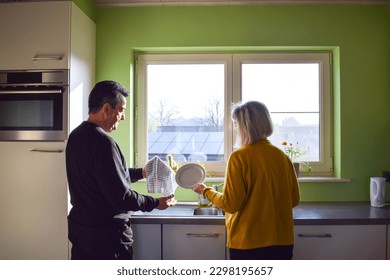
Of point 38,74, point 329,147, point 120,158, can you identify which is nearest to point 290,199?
point 120,158

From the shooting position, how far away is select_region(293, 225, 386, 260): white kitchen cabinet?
5.96 feet

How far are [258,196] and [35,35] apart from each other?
1505 mm

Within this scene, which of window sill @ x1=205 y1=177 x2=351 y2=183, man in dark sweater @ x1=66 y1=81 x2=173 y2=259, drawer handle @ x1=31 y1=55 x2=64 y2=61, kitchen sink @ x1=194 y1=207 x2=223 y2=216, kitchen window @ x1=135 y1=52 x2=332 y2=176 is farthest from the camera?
kitchen window @ x1=135 y1=52 x2=332 y2=176

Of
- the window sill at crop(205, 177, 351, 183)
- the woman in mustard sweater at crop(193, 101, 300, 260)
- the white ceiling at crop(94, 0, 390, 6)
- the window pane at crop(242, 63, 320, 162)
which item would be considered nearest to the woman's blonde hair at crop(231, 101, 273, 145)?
the woman in mustard sweater at crop(193, 101, 300, 260)

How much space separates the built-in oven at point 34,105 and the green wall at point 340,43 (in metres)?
0.51

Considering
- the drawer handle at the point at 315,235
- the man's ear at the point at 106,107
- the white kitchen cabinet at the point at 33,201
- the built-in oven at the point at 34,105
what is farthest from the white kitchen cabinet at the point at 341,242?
the built-in oven at the point at 34,105

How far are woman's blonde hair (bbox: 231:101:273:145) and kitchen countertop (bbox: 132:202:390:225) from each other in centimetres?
54

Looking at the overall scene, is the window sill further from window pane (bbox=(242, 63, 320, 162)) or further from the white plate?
the white plate

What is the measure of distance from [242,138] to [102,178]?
60 centimetres

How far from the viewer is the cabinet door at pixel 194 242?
1.82 m

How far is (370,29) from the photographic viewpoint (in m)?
2.34

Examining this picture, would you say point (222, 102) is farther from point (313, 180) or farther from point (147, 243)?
point (147, 243)

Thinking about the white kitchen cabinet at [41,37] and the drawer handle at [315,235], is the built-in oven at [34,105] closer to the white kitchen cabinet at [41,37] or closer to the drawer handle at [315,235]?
the white kitchen cabinet at [41,37]
